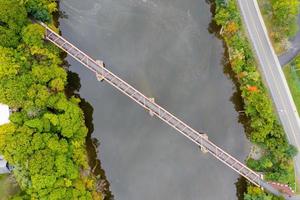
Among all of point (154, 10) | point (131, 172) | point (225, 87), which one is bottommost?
point (131, 172)

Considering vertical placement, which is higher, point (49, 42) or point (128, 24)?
point (128, 24)

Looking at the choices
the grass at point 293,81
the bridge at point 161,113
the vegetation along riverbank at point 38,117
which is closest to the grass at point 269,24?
the grass at point 293,81

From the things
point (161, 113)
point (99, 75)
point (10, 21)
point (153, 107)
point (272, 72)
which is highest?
point (272, 72)

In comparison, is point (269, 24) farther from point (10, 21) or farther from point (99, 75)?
point (10, 21)

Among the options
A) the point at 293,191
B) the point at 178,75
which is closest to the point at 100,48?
the point at 178,75

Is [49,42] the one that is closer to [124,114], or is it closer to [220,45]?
[124,114]

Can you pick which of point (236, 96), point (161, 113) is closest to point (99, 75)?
point (161, 113)
